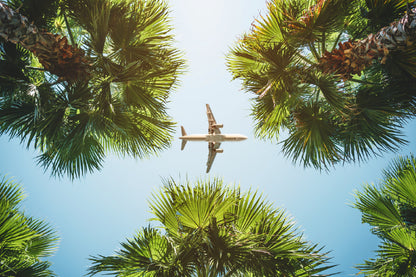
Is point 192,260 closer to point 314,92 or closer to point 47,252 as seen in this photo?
point 47,252

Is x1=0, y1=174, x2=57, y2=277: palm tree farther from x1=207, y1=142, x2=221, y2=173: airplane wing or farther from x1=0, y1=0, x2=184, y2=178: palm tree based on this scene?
x1=207, y1=142, x2=221, y2=173: airplane wing

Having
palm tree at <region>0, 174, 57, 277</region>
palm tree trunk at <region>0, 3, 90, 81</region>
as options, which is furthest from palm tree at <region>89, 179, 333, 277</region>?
palm tree trunk at <region>0, 3, 90, 81</region>

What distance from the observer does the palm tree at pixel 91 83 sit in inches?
208

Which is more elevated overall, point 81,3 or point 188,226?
point 81,3

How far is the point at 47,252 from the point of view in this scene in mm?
5598

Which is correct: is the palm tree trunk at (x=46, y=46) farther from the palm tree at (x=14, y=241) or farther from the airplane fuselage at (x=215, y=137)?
the airplane fuselage at (x=215, y=137)

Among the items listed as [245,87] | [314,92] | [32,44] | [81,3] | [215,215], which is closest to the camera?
[215,215]

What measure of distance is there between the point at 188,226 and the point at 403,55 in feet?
16.7

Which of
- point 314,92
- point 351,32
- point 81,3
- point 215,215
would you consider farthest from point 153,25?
point 351,32

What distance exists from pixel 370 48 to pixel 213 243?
14.7 ft

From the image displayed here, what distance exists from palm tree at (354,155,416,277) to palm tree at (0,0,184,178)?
4721mm

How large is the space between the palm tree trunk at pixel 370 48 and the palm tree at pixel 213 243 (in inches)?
129

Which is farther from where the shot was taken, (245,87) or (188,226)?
(245,87)

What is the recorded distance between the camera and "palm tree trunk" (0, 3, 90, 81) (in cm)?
465
